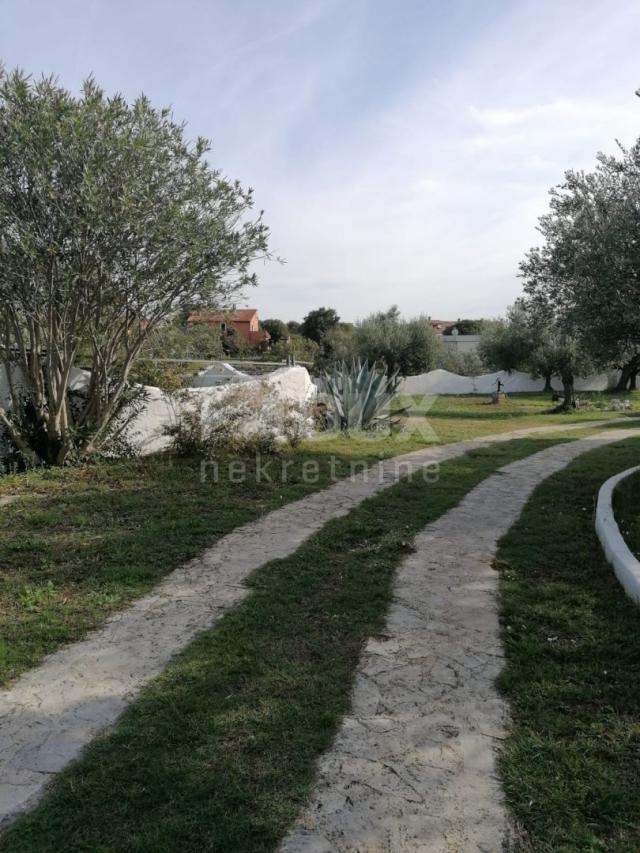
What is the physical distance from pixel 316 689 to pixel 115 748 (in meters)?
0.98

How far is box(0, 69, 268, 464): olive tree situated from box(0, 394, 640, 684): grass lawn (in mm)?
1140

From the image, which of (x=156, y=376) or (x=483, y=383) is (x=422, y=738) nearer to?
(x=156, y=376)

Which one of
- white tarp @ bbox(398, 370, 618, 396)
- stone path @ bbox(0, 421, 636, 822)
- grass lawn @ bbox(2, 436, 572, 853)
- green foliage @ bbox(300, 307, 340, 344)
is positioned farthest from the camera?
green foliage @ bbox(300, 307, 340, 344)

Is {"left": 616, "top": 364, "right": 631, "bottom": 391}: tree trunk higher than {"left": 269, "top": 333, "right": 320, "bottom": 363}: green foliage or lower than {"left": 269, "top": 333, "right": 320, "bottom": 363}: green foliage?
lower

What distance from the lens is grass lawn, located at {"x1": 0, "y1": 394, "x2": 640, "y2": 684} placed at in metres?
3.86

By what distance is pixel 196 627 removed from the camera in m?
3.73

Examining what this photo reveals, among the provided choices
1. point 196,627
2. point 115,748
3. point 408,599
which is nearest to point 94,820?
point 115,748

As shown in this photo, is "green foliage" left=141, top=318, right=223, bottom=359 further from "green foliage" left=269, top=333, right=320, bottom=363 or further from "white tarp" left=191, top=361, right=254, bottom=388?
"green foliage" left=269, top=333, right=320, bottom=363

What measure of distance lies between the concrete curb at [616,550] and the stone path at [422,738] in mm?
920

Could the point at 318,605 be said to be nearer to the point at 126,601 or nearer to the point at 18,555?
the point at 126,601

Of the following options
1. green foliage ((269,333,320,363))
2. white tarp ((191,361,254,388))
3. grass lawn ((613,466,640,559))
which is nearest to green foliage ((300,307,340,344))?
green foliage ((269,333,320,363))

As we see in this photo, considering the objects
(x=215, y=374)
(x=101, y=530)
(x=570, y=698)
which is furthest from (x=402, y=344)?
(x=570, y=698)

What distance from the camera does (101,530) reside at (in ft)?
18.5

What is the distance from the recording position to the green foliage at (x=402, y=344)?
3252cm
